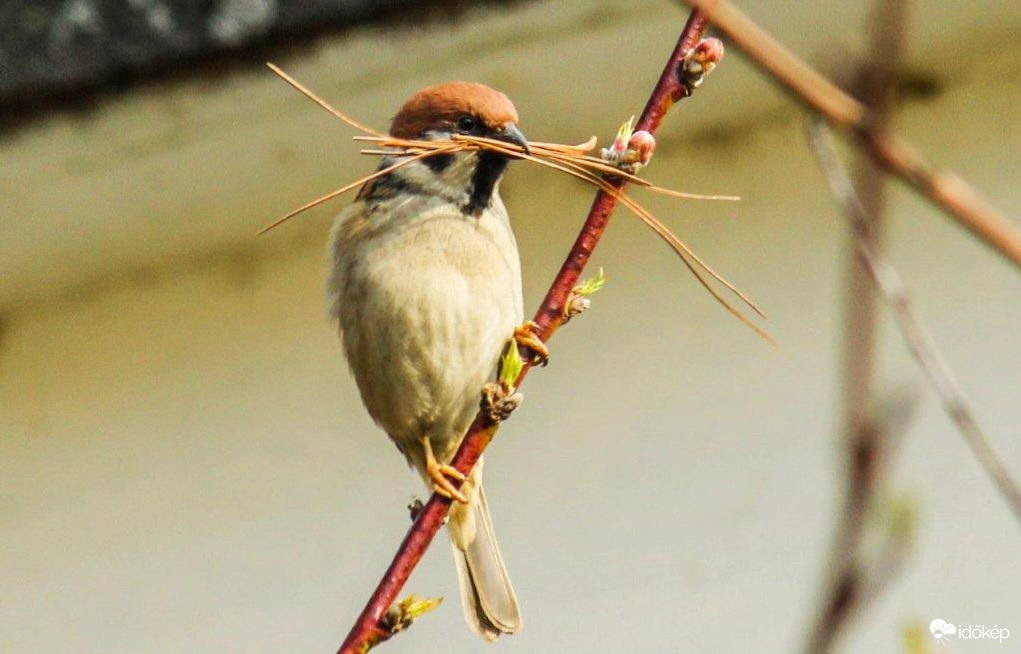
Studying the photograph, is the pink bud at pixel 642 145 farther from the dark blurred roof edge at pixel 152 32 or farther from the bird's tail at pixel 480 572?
the dark blurred roof edge at pixel 152 32

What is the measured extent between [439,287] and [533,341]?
102 centimetres

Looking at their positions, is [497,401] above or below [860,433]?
above

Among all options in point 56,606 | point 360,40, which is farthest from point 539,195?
point 56,606

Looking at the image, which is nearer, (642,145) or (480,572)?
(642,145)

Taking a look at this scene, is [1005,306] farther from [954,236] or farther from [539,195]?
[539,195]

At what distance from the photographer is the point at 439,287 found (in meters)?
2.53

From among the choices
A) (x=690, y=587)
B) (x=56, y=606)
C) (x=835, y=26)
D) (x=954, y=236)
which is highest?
(x=835, y=26)

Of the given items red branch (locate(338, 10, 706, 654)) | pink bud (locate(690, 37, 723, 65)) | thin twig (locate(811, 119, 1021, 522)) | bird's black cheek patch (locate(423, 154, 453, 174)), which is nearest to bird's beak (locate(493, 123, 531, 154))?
bird's black cheek patch (locate(423, 154, 453, 174))

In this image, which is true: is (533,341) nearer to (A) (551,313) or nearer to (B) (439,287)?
(A) (551,313)

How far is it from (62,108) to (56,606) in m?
1.44

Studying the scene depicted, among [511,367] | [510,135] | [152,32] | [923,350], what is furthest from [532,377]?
[923,350]

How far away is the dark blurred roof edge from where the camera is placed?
103 inches

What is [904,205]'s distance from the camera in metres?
3.31

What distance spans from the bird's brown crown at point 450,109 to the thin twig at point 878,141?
2.05 meters
